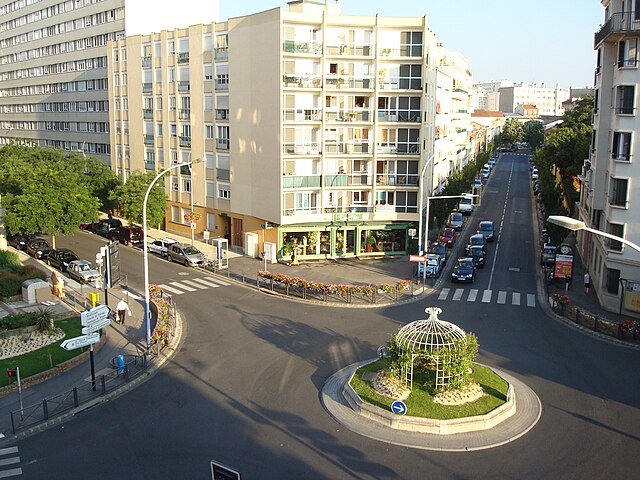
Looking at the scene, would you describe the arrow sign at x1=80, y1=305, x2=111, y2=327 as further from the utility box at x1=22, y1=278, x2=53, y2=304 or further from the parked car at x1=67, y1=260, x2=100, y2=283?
the parked car at x1=67, y1=260, x2=100, y2=283

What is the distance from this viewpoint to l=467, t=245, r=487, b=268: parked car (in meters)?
47.2

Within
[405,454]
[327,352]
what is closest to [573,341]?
[327,352]

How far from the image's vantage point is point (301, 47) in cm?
4616

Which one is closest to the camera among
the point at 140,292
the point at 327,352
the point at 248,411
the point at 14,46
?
the point at 248,411

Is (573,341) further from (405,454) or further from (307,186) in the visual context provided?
(307,186)

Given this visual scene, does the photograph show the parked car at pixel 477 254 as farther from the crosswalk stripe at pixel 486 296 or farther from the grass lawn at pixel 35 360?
the grass lawn at pixel 35 360

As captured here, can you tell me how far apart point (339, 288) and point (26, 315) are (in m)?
16.4

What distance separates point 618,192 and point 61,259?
36.4 meters

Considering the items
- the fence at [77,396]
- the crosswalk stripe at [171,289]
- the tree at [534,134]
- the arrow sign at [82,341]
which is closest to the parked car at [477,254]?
the crosswalk stripe at [171,289]

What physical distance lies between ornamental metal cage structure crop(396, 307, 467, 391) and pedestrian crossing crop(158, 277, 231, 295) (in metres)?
19.7

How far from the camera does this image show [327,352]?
92.4 ft

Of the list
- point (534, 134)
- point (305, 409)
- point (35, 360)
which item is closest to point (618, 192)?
point (305, 409)

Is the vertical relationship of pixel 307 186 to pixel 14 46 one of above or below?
below

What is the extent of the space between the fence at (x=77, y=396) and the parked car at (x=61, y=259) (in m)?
19.9
